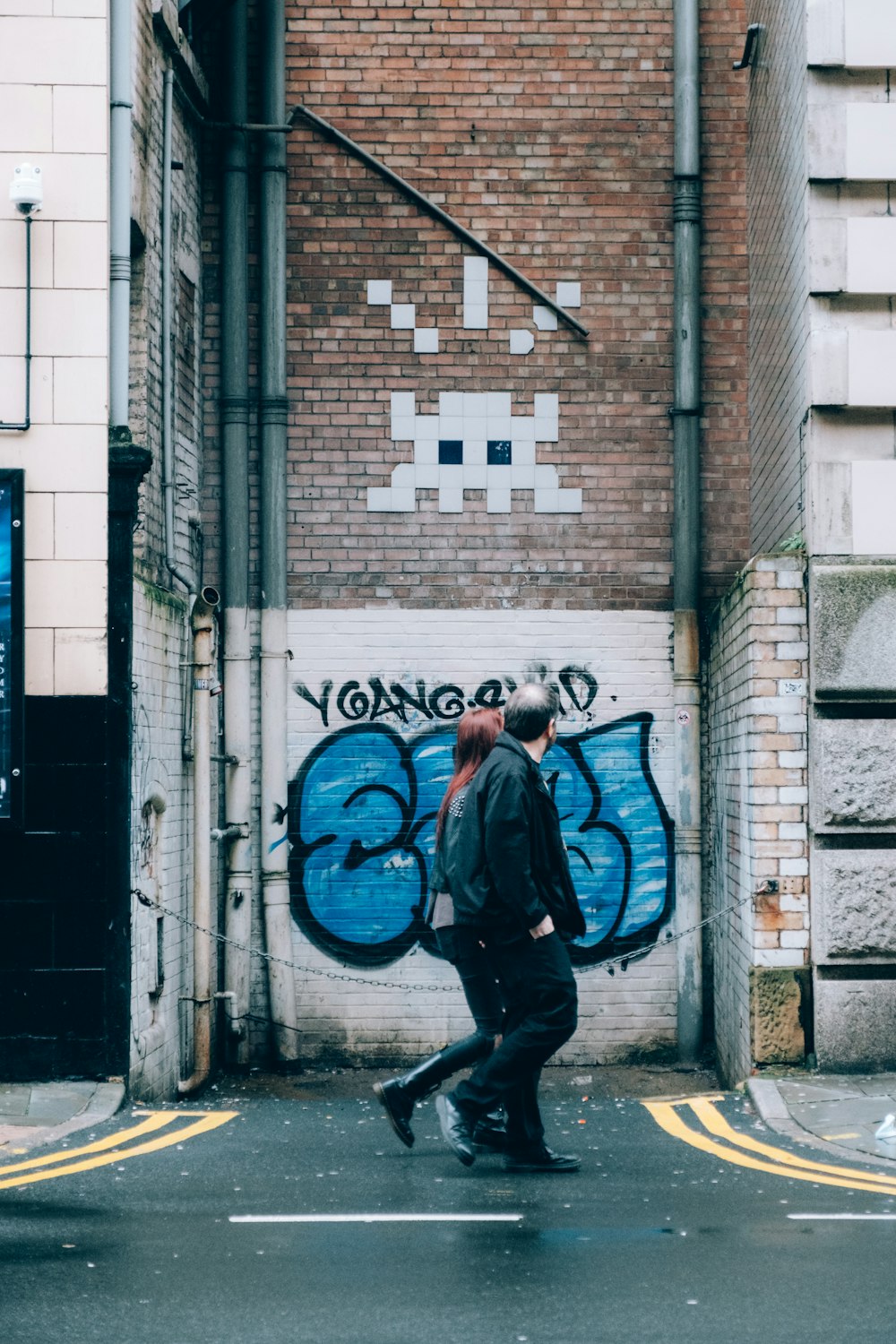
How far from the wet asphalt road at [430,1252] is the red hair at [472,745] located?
4.77 ft

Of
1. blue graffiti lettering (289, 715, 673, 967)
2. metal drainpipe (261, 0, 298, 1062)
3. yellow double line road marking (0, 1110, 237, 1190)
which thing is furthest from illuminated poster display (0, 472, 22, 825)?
blue graffiti lettering (289, 715, 673, 967)

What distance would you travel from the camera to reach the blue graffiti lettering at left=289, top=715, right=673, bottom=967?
424 inches

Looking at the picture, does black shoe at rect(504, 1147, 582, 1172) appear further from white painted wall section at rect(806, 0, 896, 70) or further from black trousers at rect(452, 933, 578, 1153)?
white painted wall section at rect(806, 0, 896, 70)

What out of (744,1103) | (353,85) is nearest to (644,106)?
(353,85)

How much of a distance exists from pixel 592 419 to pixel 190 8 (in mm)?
3689

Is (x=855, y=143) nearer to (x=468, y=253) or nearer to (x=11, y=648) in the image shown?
(x=468, y=253)

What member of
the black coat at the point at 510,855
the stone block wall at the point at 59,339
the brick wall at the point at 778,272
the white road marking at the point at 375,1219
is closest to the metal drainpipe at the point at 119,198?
the stone block wall at the point at 59,339

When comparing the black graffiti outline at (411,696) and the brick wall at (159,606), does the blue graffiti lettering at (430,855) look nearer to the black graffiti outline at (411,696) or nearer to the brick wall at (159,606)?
the black graffiti outline at (411,696)

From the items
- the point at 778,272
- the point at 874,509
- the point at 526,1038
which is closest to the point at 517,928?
the point at 526,1038

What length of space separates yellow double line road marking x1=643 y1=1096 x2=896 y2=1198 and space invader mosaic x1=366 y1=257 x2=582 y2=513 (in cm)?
446

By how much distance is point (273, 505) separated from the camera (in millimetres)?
10789

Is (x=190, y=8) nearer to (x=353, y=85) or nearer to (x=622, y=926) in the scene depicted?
(x=353, y=85)

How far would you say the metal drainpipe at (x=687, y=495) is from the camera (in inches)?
421

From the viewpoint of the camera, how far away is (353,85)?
10875mm
